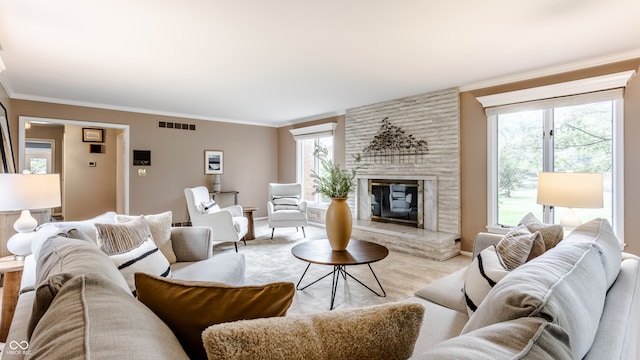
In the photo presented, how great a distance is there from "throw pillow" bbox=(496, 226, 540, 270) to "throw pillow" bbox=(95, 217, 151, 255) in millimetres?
Answer: 2144

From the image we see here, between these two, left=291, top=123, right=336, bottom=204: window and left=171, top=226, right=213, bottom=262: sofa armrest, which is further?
left=291, top=123, right=336, bottom=204: window

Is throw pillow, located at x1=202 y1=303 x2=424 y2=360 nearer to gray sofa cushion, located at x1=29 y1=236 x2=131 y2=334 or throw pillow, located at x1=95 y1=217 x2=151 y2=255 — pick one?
gray sofa cushion, located at x1=29 y1=236 x2=131 y2=334

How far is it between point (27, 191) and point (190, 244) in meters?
1.16

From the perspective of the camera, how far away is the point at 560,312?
0.69 metres

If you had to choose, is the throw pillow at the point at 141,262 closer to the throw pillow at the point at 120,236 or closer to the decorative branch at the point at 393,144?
the throw pillow at the point at 120,236

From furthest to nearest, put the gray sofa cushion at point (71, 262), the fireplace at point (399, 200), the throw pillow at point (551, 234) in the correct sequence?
the fireplace at point (399, 200) → the throw pillow at point (551, 234) → the gray sofa cushion at point (71, 262)

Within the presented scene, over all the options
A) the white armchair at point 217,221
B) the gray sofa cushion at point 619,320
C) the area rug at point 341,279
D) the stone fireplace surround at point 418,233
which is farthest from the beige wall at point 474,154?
the white armchair at point 217,221

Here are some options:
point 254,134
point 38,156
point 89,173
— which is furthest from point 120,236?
point 38,156

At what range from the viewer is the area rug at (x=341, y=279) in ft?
8.66

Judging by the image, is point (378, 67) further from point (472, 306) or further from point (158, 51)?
point (472, 306)

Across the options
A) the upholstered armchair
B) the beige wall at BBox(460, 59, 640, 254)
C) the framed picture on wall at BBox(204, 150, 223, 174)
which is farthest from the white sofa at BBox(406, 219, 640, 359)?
the framed picture on wall at BBox(204, 150, 223, 174)

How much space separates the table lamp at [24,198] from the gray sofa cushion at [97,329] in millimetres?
1976

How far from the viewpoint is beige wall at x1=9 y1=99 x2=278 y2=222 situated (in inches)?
198

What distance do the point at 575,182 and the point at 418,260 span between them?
194 cm
